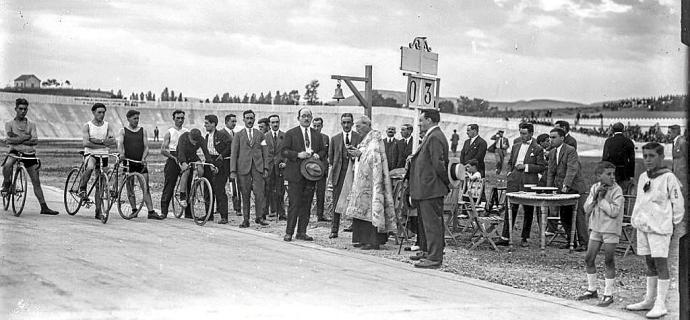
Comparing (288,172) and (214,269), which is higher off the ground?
(288,172)

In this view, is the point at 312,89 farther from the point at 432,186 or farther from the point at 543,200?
the point at 432,186

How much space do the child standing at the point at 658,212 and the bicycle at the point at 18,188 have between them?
7.53m

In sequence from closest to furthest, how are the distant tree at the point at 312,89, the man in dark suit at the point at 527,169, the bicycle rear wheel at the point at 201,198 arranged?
the man in dark suit at the point at 527,169
the bicycle rear wheel at the point at 201,198
the distant tree at the point at 312,89

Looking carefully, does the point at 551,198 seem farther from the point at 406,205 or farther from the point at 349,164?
the point at 349,164

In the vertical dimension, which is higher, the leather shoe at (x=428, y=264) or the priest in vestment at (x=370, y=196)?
the priest in vestment at (x=370, y=196)

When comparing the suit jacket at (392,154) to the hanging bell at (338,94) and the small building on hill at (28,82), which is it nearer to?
the hanging bell at (338,94)

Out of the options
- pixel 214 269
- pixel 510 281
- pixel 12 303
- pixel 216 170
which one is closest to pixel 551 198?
pixel 510 281

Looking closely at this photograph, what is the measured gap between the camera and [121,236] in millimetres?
8703

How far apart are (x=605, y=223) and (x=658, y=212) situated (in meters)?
0.63

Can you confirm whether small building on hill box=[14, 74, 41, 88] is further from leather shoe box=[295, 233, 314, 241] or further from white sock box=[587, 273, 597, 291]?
white sock box=[587, 273, 597, 291]

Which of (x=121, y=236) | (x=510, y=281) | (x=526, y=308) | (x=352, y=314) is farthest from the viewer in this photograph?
(x=121, y=236)

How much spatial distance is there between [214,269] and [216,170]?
4.57 metres

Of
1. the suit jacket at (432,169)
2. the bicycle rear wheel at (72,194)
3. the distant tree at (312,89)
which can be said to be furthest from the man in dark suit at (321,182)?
the distant tree at (312,89)

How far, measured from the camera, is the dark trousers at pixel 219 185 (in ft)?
37.6
